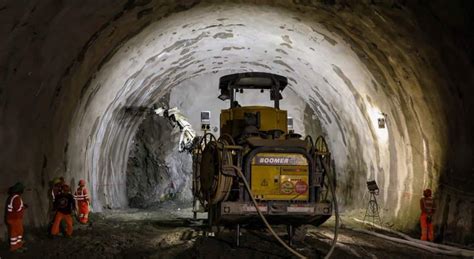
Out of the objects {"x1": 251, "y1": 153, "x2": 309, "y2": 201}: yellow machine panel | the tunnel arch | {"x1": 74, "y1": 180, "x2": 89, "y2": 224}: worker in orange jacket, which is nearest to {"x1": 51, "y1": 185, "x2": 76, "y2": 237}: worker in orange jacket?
{"x1": 74, "y1": 180, "x2": 89, "y2": 224}: worker in orange jacket

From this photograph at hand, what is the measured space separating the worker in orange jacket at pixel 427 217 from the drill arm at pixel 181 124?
9476mm

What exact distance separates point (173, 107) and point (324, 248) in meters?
12.2

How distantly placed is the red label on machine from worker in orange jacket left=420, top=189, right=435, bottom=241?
9.32 ft

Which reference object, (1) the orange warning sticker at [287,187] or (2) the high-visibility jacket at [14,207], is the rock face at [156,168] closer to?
(2) the high-visibility jacket at [14,207]

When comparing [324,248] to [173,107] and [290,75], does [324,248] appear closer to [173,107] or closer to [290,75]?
[290,75]

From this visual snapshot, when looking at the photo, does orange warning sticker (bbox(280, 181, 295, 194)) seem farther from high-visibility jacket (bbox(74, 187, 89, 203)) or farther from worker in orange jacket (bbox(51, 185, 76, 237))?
high-visibility jacket (bbox(74, 187, 89, 203))

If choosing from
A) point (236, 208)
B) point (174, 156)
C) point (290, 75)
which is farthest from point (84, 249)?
point (174, 156)

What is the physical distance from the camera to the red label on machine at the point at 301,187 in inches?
349

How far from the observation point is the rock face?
67.4ft

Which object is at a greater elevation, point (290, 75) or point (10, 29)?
point (290, 75)

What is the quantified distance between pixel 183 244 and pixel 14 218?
9.12 ft

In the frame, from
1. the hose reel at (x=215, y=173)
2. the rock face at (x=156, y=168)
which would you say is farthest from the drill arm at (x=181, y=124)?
the hose reel at (x=215, y=173)

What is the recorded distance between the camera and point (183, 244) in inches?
370

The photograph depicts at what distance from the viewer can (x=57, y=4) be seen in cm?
786
